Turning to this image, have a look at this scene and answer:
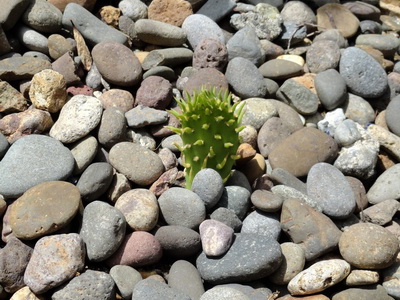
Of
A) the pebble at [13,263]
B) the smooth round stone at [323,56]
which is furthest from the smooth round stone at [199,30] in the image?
the pebble at [13,263]

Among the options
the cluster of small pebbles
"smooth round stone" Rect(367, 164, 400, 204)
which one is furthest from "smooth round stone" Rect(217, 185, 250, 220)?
"smooth round stone" Rect(367, 164, 400, 204)

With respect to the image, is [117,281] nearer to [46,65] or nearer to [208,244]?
[208,244]

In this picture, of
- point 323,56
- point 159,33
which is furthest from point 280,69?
point 159,33

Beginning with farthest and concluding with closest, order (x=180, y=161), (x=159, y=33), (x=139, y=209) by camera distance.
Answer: (x=159, y=33) < (x=180, y=161) < (x=139, y=209)

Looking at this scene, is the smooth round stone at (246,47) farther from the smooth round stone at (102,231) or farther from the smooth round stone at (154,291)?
the smooth round stone at (154,291)

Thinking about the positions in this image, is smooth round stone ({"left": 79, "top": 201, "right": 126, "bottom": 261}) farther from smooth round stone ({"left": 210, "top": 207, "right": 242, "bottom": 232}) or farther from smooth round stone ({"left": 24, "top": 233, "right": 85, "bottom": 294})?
smooth round stone ({"left": 210, "top": 207, "right": 242, "bottom": 232})

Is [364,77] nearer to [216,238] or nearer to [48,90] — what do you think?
[216,238]

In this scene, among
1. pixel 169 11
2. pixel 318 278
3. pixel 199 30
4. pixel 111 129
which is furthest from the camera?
pixel 169 11
